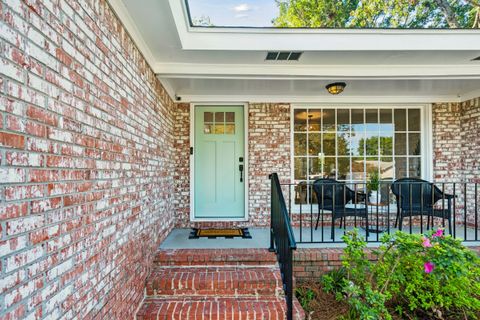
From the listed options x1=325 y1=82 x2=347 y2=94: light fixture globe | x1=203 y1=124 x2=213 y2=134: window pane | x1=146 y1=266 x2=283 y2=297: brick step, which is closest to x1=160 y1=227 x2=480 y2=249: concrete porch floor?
x1=146 y1=266 x2=283 y2=297: brick step

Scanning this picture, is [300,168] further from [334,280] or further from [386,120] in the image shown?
[334,280]

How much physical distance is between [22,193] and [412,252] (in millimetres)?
3031

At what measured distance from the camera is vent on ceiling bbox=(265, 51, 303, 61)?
10.5 feet

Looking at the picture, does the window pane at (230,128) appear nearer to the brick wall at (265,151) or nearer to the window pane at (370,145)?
the brick wall at (265,151)

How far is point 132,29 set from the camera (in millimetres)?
2537

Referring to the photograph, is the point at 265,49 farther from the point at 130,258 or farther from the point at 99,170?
the point at 130,258

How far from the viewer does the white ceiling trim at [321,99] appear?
15.4 ft

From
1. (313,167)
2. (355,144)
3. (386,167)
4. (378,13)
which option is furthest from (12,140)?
(378,13)

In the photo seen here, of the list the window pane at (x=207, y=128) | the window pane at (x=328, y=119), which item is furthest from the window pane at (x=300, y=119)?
the window pane at (x=207, y=128)

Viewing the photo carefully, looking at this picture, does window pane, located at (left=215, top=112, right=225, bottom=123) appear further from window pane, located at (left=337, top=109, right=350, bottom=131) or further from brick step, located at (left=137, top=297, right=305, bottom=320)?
brick step, located at (left=137, top=297, right=305, bottom=320)

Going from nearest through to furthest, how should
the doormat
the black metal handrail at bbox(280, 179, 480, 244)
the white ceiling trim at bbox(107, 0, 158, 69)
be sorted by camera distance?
the white ceiling trim at bbox(107, 0, 158, 69) → the black metal handrail at bbox(280, 179, 480, 244) → the doormat

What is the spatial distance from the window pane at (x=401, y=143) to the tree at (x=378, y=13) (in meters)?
5.47

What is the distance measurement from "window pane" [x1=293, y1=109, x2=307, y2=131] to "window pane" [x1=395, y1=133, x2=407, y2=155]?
1626 mm

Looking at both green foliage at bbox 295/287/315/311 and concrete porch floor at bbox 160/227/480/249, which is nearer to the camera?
green foliage at bbox 295/287/315/311
